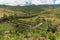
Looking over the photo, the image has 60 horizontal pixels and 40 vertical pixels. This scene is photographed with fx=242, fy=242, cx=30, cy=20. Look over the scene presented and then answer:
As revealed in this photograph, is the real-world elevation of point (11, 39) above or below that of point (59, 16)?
above

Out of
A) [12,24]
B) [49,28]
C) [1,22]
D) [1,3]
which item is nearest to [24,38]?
[49,28]

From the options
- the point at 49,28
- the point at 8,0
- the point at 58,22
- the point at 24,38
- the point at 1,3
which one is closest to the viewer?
the point at 24,38

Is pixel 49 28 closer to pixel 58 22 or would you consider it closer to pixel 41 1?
pixel 58 22

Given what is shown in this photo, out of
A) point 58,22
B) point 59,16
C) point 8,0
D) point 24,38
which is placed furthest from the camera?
point 8,0

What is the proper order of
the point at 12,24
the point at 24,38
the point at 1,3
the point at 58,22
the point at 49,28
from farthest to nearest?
the point at 1,3
the point at 58,22
the point at 12,24
the point at 49,28
the point at 24,38

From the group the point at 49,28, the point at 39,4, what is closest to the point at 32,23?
the point at 49,28

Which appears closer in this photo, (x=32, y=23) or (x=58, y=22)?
(x=32, y=23)

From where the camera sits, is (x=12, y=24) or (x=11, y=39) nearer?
(x=11, y=39)

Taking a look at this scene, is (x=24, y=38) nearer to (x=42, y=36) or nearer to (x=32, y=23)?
(x=42, y=36)

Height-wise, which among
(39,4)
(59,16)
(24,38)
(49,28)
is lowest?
(39,4)
